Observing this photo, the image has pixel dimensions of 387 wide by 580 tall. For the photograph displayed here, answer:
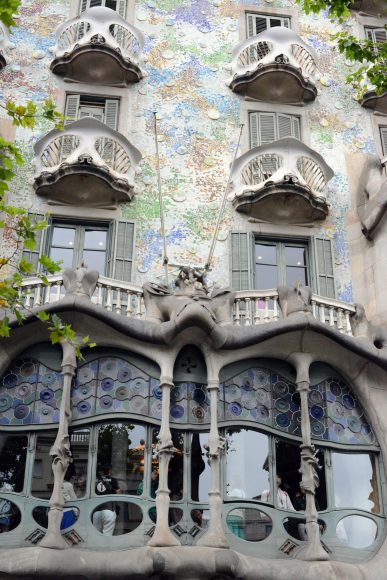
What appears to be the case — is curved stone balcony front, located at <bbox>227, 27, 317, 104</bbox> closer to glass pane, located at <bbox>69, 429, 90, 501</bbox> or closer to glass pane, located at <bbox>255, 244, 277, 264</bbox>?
glass pane, located at <bbox>255, 244, 277, 264</bbox>

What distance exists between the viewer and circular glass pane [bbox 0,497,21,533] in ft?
41.6

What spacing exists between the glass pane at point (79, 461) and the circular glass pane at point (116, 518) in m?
0.42

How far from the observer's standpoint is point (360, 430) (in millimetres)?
14461

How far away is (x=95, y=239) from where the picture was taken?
16.6m

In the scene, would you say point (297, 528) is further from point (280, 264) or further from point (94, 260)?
point (94, 260)

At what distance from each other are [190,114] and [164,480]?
28.5 ft

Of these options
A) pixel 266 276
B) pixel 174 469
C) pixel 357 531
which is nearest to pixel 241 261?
pixel 266 276

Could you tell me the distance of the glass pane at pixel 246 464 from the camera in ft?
43.9

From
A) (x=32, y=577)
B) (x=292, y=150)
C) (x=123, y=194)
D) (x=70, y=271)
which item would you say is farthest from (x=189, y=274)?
(x=32, y=577)

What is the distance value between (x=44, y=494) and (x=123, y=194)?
20.6 ft

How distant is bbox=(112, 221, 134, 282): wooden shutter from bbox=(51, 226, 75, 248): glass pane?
91 cm

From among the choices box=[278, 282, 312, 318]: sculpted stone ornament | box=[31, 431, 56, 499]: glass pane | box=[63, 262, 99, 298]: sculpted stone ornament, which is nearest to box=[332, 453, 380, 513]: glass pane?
box=[278, 282, 312, 318]: sculpted stone ornament

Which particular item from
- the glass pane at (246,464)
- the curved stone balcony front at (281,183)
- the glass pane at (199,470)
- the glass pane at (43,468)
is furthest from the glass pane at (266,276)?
the glass pane at (43,468)

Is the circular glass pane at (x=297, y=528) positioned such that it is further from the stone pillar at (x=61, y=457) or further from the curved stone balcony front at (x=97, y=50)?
the curved stone balcony front at (x=97, y=50)
